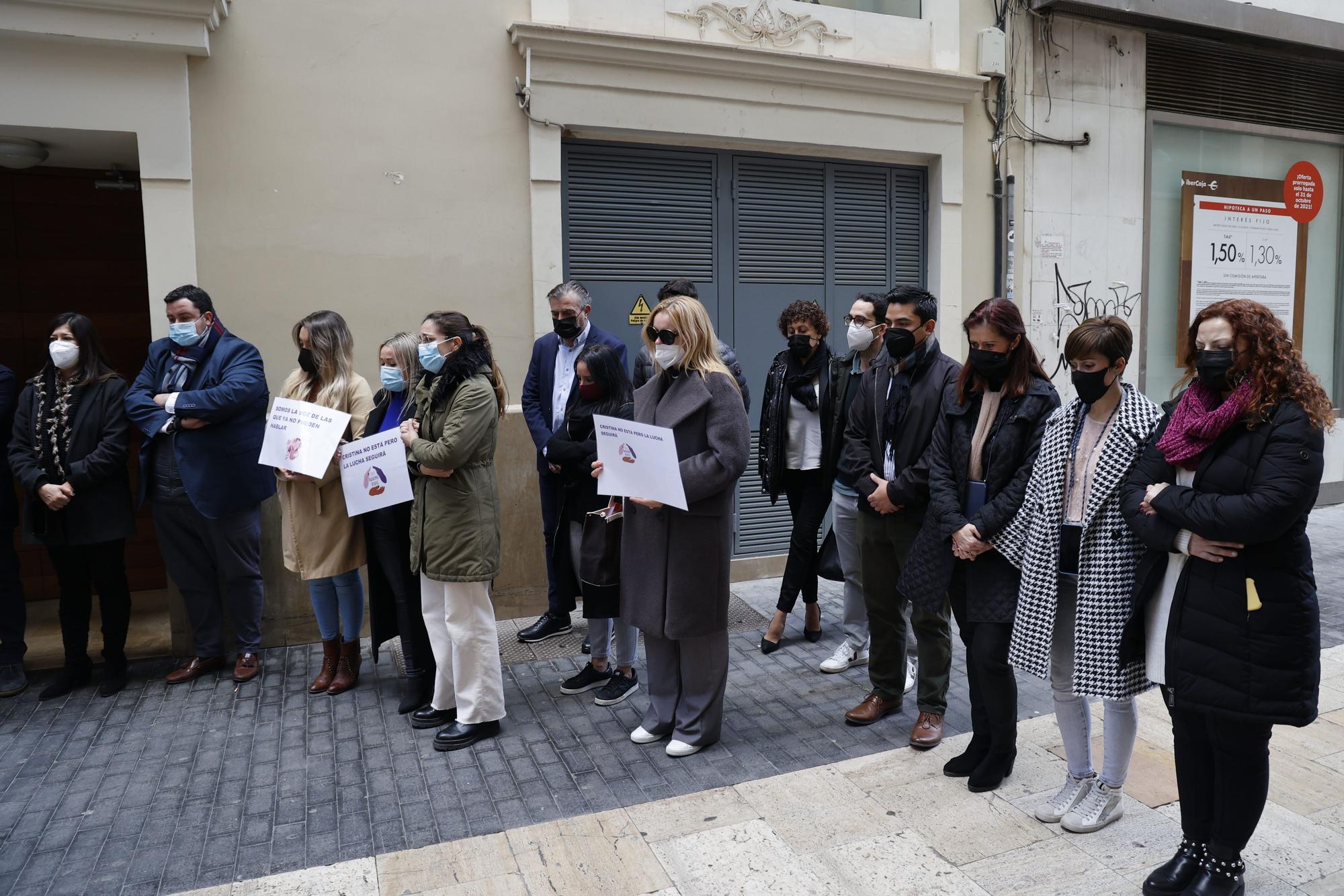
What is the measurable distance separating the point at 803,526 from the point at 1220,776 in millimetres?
2877

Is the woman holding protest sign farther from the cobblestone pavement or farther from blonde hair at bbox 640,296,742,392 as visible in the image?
blonde hair at bbox 640,296,742,392

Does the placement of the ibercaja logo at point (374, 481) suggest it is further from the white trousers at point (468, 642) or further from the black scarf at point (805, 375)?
the black scarf at point (805, 375)

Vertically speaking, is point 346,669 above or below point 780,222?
below

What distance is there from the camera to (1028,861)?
338cm

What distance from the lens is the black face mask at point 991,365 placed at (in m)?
3.68

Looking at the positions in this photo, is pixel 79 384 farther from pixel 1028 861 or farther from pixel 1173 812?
pixel 1173 812

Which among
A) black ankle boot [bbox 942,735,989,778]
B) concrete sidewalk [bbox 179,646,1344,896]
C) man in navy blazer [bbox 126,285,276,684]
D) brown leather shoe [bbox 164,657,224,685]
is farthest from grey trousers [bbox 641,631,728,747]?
brown leather shoe [bbox 164,657,224,685]

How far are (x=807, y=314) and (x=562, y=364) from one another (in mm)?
1515

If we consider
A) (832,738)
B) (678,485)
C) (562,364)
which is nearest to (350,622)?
(562,364)

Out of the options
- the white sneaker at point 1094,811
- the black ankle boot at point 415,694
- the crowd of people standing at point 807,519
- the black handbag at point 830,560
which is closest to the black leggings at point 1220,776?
the crowd of people standing at point 807,519

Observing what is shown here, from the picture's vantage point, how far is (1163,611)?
3.15 metres

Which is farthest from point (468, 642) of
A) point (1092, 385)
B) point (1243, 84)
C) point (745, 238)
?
point (1243, 84)

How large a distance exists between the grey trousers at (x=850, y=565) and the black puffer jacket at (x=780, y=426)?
0.75ft

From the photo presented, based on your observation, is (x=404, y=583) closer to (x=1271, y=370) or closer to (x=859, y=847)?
(x=859, y=847)
